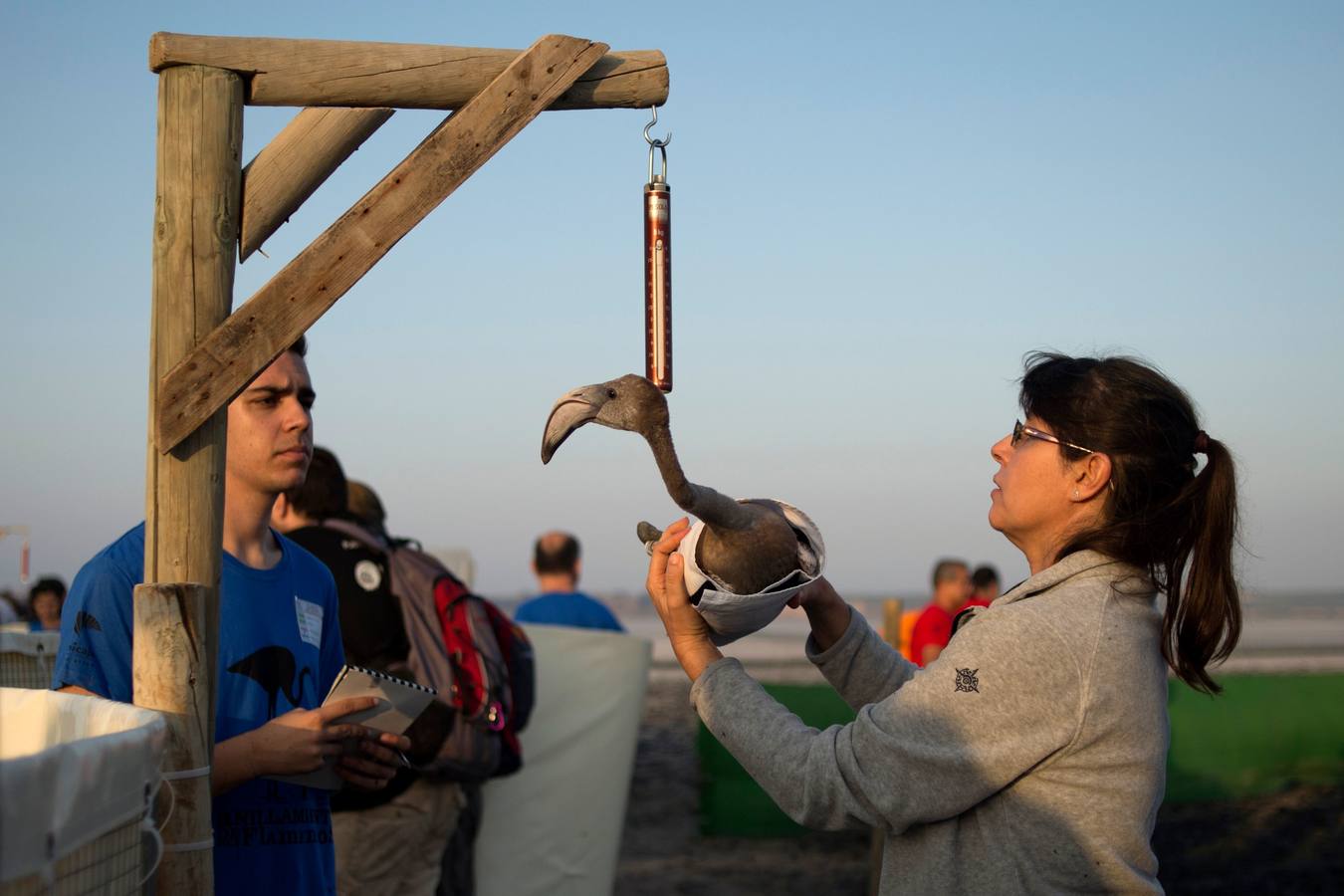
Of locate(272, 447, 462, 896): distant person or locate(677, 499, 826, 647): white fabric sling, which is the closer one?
locate(677, 499, 826, 647): white fabric sling

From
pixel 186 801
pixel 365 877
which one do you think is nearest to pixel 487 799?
pixel 365 877

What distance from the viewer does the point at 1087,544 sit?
2188 millimetres

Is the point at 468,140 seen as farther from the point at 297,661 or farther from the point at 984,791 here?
the point at 984,791

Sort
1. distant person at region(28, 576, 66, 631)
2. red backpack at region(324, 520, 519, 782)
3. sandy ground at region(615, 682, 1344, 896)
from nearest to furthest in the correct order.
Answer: red backpack at region(324, 520, 519, 782) < sandy ground at region(615, 682, 1344, 896) < distant person at region(28, 576, 66, 631)

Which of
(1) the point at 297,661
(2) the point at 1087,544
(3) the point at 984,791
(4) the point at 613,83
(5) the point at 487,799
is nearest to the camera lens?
(3) the point at 984,791

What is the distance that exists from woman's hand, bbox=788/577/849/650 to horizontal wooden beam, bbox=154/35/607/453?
1018 millimetres

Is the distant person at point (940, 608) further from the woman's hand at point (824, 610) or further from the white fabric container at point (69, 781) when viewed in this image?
the white fabric container at point (69, 781)

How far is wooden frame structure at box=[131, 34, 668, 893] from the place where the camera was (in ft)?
7.30

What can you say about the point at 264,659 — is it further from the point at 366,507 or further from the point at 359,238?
the point at 366,507

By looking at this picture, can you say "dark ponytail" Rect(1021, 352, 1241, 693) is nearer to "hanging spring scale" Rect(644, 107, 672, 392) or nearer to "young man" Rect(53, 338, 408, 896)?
"hanging spring scale" Rect(644, 107, 672, 392)

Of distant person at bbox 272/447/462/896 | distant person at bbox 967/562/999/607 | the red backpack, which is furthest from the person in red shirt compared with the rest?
distant person at bbox 272/447/462/896

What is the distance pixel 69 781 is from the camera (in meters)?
1.46

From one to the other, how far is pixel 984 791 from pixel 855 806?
20cm

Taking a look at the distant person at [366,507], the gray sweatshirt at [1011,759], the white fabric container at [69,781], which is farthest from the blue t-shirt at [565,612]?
the white fabric container at [69,781]
